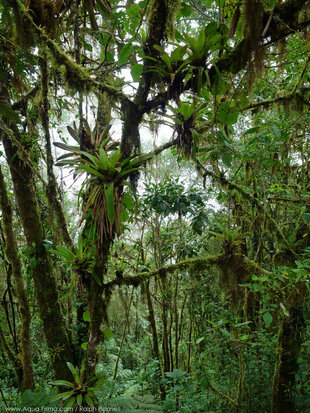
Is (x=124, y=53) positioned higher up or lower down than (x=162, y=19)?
lower down

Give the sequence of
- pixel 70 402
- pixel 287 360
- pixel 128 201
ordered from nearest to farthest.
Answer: pixel 70 402 < pixel 128 201 < pixel 287 360

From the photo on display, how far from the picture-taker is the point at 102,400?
2.43 meters

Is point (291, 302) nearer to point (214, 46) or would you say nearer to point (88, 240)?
point (88, 240)

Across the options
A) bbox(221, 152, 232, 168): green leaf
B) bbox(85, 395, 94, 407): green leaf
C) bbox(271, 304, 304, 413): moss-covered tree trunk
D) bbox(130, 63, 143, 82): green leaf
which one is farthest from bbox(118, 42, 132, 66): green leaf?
bbox(271, 304, 304, 413): moss-covered tree trunk

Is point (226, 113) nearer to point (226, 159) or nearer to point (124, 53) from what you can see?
point (226, 159)

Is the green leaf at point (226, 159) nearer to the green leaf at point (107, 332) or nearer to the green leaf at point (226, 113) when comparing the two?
the green leaf at point (226, 113)

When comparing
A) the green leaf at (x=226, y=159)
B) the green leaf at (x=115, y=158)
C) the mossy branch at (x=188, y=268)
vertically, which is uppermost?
the green leaf at (x=226, y=159)

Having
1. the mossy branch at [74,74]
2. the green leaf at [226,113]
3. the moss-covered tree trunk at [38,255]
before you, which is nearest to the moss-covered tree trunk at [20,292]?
the moss-covered tree trunk at [38,255]

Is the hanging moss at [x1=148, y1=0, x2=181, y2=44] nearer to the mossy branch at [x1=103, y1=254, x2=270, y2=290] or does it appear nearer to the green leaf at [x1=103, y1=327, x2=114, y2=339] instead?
the mossy branch at [x1=103, y1=254, x2=270, y2=290]

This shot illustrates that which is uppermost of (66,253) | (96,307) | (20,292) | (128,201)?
(128,201)

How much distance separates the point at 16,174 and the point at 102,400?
7.75ft

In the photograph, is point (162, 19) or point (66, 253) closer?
point (162, 19)

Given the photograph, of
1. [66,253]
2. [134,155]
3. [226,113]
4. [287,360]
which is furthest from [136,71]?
[287,360]

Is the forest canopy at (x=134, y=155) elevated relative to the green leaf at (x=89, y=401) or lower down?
elevated
